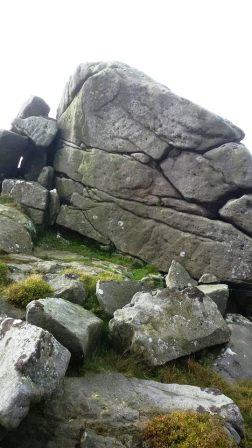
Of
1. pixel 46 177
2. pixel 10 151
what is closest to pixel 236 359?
pixel 46 177

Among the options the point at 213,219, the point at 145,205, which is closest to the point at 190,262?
the point at 213,219

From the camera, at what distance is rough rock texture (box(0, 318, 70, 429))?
9.27 metres

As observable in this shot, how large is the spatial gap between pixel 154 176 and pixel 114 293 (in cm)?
1213

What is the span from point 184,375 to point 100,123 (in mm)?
20056

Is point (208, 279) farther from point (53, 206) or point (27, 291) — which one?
point (53, 206)

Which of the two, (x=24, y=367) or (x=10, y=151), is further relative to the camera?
(x=10, y=151)

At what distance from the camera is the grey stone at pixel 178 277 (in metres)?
23.8

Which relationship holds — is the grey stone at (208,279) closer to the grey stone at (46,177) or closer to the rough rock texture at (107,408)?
the rough rock texture at (107,408)

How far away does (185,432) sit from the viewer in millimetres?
10727

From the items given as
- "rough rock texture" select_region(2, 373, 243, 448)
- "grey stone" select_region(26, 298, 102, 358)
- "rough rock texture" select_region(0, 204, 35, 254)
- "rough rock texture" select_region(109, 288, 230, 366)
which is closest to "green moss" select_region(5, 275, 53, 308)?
"grey stone" select_region(26, 298, 102, 358)

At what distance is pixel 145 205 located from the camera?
28.3m

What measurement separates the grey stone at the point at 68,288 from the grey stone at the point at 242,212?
1157cm

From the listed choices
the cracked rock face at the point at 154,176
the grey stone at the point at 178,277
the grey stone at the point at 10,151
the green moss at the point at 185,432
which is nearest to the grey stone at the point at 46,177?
the cracked rock face at the point at 154,176

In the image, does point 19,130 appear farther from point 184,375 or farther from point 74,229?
point 184,375
